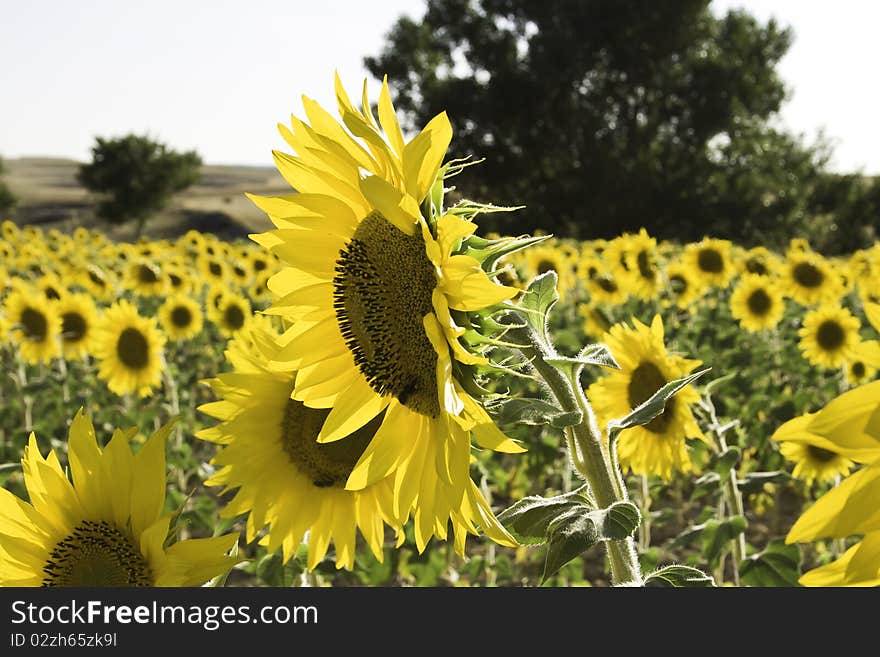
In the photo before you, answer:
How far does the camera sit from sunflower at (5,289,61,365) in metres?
6.35

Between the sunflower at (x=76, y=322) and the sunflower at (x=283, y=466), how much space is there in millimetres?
4470

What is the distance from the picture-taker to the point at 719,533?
2.62 metres

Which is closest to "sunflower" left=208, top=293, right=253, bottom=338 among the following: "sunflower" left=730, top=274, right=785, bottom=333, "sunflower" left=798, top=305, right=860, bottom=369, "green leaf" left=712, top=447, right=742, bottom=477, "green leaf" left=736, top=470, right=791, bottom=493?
"sunflower" left=730, top=274, right=785, bottom=333

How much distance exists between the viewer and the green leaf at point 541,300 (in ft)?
4.20

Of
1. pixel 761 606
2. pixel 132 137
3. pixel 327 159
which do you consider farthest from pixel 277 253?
pixel 132 137

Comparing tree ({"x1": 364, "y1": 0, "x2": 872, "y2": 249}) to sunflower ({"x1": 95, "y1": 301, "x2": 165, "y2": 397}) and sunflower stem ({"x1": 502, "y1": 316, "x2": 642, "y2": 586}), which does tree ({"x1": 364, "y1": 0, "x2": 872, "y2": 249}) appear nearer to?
sunflower ({"x1": 95, "y1": 301, "x2": 165, "y2": 397})

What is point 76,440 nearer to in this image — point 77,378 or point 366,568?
point 366,568

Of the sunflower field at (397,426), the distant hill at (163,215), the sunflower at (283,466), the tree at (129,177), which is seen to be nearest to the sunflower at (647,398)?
the sunflower field at (397,426)

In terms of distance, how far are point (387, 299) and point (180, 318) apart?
6405mm

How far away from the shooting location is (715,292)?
999 centimetres

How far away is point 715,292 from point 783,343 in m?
2.41

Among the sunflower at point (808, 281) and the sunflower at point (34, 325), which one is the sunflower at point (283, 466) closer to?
the sunflower at point (34, 325)

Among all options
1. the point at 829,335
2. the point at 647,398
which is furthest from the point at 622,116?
the point at 647,398

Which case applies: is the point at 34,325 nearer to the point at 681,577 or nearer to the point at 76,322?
the point at 76,322
